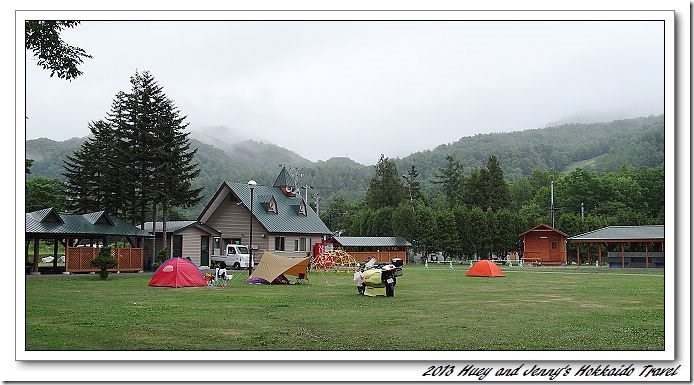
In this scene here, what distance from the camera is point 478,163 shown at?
261 feet

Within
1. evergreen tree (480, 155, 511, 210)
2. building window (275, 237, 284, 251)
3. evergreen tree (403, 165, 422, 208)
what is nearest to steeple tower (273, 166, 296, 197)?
building window (275, 237, 284, 251)

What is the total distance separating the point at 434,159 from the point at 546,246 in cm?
3955

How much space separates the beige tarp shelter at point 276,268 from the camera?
22.9 metres

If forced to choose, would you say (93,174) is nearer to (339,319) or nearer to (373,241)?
(373,241)

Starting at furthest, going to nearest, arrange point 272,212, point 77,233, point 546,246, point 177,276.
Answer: point 546,246 < point 272,212 < point 77,233 < point 177,276

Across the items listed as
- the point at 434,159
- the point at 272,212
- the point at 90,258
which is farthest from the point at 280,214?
the point at 434,159

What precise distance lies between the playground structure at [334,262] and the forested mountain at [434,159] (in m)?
5.81

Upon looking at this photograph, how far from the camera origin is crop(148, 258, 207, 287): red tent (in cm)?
2120

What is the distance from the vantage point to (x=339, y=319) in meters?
12.8

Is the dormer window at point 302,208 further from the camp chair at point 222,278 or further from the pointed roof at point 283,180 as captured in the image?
the camp chair at point 222,278

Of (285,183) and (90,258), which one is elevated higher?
(285,183)

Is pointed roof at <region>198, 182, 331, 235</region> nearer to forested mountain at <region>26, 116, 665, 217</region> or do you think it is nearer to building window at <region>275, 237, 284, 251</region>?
building window at <region>275, 237, 284, 251</region>

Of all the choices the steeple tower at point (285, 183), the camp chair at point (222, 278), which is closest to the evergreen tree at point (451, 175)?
the steeple tower at point (285, 183)
